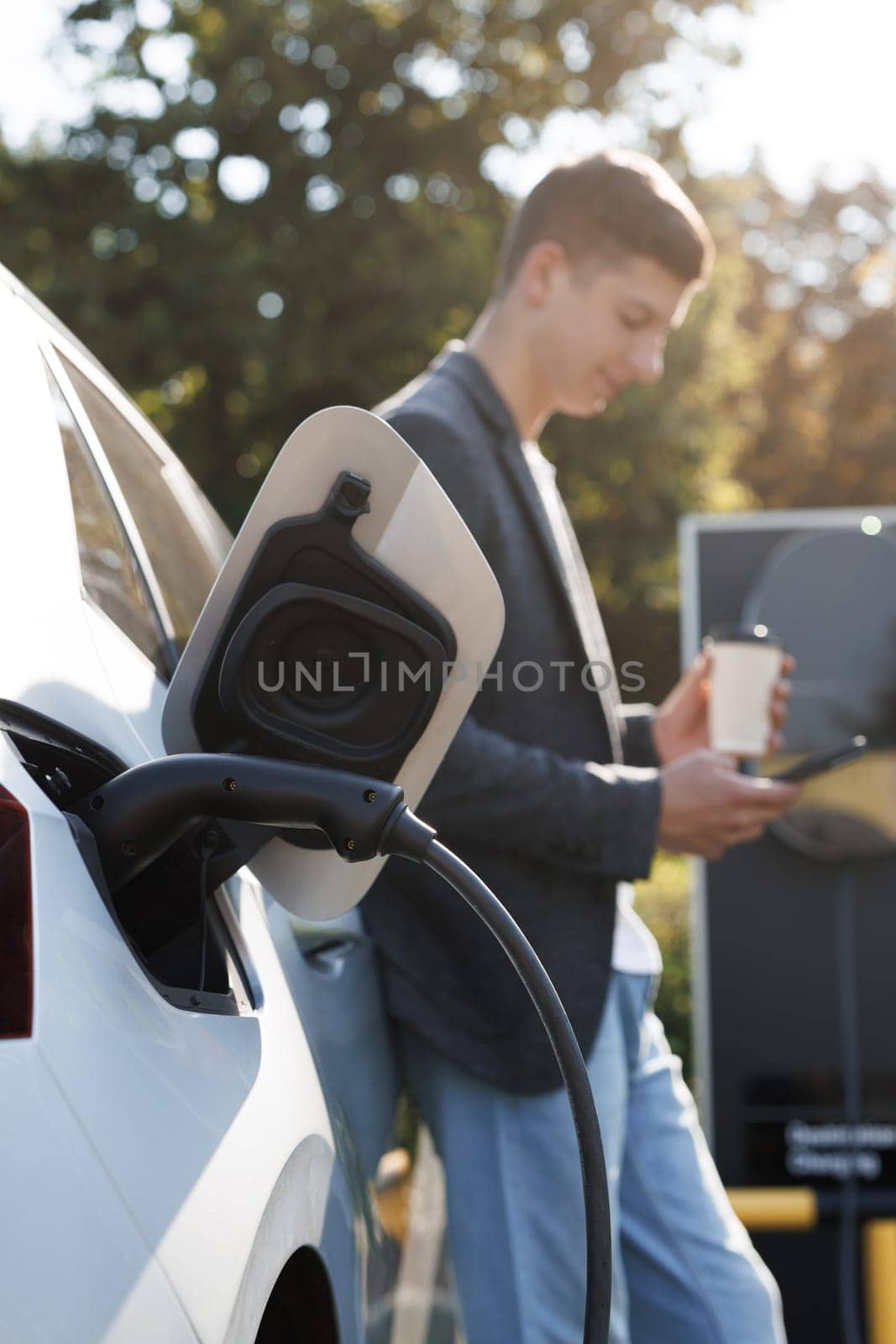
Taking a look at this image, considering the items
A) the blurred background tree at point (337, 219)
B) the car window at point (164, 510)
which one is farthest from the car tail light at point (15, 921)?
the blurred background tree at point (337, 219)

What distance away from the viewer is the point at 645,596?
16797 mm

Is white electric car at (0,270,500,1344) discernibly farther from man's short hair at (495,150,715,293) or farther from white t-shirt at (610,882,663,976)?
man's short hair at (495,150,715,293)

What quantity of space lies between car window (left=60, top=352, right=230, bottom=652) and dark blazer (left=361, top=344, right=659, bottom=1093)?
0.30 meters

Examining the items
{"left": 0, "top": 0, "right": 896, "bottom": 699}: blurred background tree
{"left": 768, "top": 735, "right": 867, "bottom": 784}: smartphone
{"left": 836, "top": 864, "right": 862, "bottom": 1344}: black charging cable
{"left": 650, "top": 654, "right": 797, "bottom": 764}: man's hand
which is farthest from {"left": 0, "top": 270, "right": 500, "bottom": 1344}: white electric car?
{"left": 0, "top": 0, "right": 896, "bottom": 699}: blurred background tree

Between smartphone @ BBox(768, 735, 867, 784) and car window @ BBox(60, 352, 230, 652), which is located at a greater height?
car window @ BBox(60, 352, 230, 652)

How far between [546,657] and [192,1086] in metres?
1.08

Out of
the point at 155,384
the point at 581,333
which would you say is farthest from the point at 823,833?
the point at 155,384

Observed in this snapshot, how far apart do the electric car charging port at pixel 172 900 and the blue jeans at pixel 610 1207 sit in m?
0.79

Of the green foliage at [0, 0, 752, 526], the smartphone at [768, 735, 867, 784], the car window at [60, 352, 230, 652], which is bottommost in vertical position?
the smartphone at [768, 735, 867, 784]

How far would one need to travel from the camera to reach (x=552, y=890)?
1953 millimetres

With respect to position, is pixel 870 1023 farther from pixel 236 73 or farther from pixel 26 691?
pixel 236 73

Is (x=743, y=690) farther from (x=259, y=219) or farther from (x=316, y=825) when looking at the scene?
(x=259, y=219)

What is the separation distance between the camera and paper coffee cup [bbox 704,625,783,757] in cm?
224

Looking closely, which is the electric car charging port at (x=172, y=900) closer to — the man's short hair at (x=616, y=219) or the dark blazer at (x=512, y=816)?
the dark blazer at (x=512, y=816)
